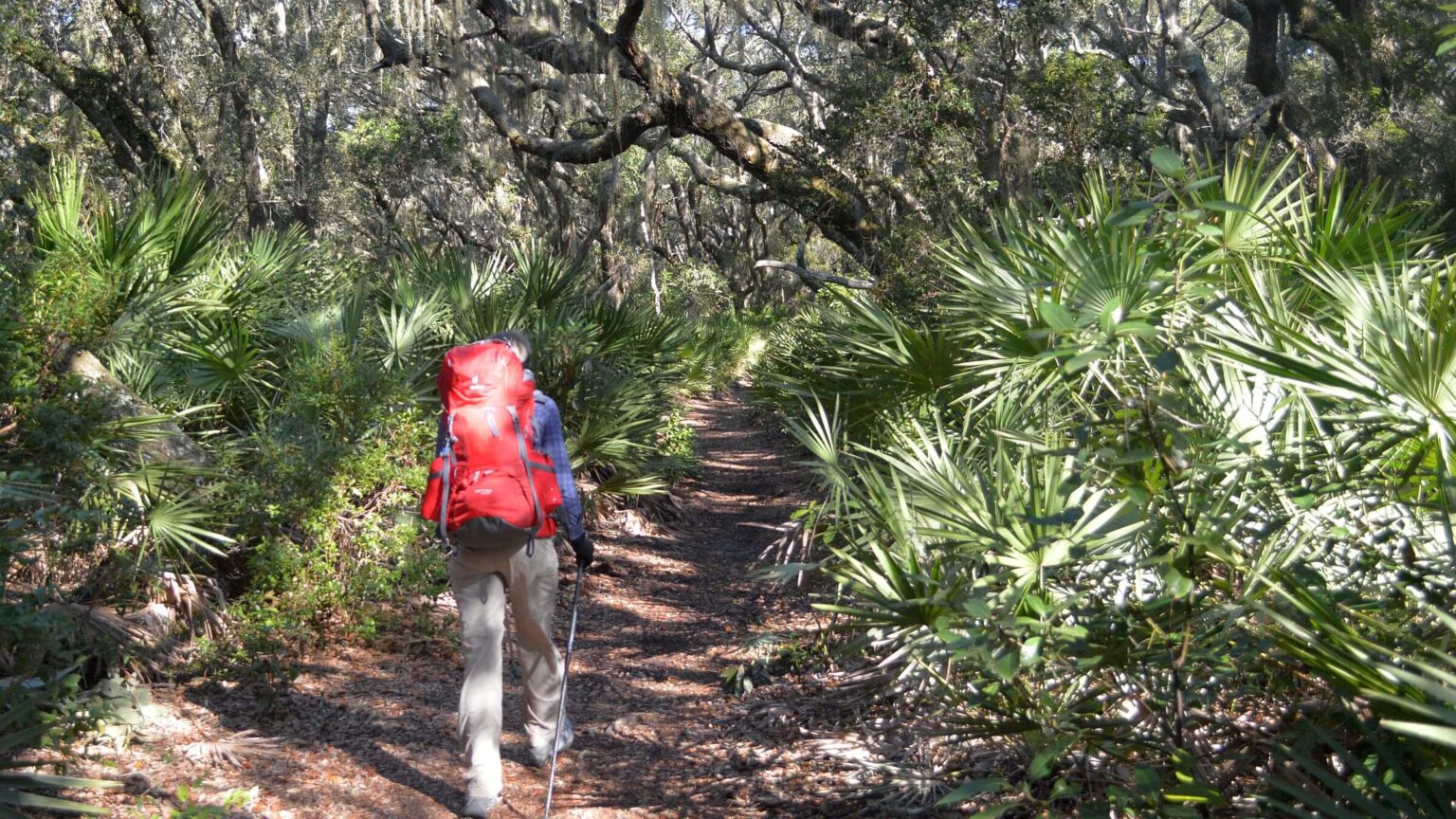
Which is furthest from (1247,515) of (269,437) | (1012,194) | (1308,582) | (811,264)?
(811,264)

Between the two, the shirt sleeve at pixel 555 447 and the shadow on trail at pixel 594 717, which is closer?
the shirt sleeve at pixel 555 447

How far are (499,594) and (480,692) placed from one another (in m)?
0.37

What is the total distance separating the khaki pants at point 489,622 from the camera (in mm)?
4273

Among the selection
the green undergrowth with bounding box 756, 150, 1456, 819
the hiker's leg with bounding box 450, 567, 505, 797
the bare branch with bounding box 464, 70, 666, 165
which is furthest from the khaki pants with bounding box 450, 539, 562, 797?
the bare branch with bounding box 464, 70, 666, 165

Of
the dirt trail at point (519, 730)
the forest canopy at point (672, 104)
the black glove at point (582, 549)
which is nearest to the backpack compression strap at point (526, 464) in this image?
the black glove at point (582, 549)

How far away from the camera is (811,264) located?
123 feet

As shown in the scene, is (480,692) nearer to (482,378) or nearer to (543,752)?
(543,752)

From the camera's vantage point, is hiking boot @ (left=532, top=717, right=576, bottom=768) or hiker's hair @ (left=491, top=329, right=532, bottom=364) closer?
hiker's hair @ (left=491, top=329, right=532, bottom=364)

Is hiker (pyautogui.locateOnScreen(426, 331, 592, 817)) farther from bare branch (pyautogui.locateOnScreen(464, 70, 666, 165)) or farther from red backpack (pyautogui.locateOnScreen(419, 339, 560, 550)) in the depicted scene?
bare branch (pyautogui.locateOnScreen(464, 70, 666, 165))

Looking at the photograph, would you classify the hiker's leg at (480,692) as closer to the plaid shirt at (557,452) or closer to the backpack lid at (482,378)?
the plaid shirt at (557,452)

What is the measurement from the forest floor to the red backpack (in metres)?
1.19

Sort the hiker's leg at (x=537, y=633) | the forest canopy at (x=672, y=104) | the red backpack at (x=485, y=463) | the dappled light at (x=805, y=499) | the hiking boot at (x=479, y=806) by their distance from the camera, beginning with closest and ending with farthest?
the dappled light at (x=805, y=499) → the red backpack at (x=485, y=463) → the hiking boot at (x=479, y=806) → the hiker's leg at (x=537, y=633) → the forest canopy at (x=672, y=104)

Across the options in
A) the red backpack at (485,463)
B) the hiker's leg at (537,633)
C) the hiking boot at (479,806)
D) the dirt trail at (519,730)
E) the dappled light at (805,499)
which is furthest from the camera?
the dirt trail at (519,730)

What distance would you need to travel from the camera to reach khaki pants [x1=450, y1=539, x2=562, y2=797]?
4.27 metres
